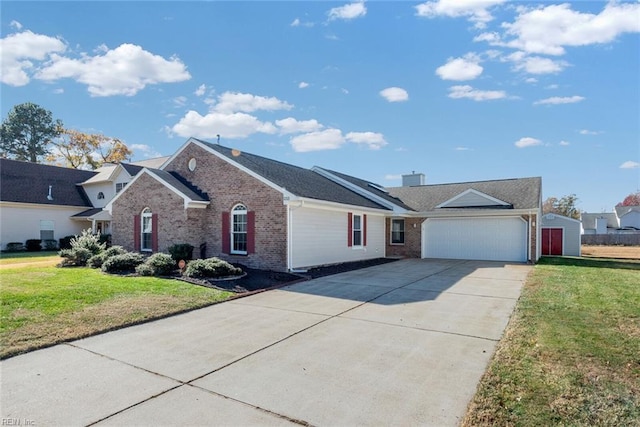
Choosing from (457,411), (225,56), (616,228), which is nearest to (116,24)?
(225,56)

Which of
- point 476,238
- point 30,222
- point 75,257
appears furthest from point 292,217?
point 30,222

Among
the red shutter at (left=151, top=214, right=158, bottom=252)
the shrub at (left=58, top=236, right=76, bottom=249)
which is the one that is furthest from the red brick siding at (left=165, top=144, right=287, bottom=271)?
the shrub at (left=58, top=236, right=76, bottom=249)

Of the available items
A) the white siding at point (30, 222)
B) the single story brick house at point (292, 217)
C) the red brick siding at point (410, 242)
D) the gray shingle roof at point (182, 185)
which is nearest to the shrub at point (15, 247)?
the white siding at point (30, 222)

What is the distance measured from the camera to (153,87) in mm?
19703

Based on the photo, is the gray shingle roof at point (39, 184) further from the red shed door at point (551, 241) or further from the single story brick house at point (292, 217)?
the red shed door at point (551, 241)

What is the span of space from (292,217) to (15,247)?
20.7 m

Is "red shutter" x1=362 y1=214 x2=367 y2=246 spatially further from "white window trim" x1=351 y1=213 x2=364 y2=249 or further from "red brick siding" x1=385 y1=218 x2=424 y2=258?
"red brick siding" x1=385 y1=218 x2=424 y2=258

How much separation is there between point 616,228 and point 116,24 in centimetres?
6956

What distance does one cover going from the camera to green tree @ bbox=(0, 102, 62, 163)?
44.4 m

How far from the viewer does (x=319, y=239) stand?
14375mm

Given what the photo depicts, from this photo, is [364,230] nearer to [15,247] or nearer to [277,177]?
[277,177]

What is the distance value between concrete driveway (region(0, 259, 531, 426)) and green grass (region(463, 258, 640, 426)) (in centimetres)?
28

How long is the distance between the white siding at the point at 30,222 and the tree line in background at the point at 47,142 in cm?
1761

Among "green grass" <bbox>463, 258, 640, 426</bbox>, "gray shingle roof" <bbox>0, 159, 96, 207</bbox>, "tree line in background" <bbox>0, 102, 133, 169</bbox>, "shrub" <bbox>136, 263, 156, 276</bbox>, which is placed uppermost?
"tree line in background" <bbox>0, 102, 133, 169</bbox>
